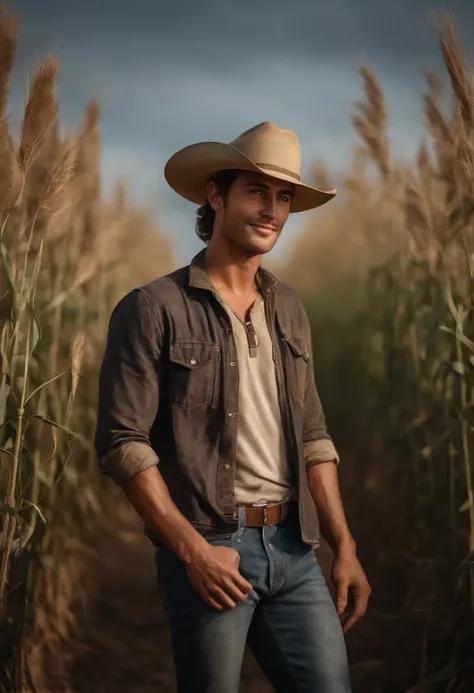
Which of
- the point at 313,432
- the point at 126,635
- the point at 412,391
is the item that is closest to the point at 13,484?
the point at 313,432

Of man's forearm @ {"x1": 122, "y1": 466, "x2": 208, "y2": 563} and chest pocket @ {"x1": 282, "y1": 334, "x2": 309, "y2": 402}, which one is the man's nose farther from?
man's forearm @ {"x1": 122, "y1": 466, "x2": 208, "y2": 563}

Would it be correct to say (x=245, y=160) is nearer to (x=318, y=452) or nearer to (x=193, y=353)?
(x=193, y=353)

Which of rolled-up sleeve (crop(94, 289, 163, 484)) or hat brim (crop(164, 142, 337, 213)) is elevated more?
hat brim (crop(164, 142, 337, 213))

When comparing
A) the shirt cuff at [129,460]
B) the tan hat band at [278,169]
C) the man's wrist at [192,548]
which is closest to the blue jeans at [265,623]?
the man's wrist at [192,548]

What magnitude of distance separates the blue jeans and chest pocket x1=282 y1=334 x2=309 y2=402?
321 mm

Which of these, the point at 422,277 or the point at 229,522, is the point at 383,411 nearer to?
the point at 422,277

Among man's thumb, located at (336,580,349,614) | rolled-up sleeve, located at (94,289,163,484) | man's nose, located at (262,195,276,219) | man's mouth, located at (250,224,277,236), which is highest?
man's nose, located at (262,195,276,219)

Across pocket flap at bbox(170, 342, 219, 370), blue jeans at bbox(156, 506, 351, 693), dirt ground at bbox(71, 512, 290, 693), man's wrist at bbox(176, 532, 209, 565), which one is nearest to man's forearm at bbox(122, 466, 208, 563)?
man's wrist at bbox(176, 532, 209, 565)

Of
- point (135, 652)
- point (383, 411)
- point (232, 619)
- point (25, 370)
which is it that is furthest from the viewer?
point (383, 411)

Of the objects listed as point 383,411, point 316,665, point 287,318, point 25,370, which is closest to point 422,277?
point 383,411

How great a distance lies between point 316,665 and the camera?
1935 millimetres

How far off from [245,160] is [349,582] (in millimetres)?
960

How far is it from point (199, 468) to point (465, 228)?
143 cm

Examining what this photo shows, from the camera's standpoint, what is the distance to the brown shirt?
1.91m
